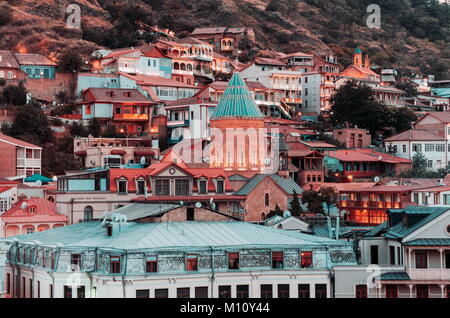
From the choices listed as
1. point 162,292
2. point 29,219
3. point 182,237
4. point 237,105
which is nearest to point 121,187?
point 29,219

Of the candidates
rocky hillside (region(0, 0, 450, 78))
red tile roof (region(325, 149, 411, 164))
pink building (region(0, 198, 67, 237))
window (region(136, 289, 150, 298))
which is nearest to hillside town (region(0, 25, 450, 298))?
window (region(136, 289, 150, 298))

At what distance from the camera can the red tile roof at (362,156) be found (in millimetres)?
97375

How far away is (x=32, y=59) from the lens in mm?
103375

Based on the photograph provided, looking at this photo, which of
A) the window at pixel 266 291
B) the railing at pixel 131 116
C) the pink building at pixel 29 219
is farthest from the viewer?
the railing at pixel 131 116

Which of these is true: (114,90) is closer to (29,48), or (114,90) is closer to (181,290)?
(29,48)

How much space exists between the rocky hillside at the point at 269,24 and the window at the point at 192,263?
70175 mm

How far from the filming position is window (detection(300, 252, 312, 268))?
46.3 metres

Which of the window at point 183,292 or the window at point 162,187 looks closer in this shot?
the window at point 183,292

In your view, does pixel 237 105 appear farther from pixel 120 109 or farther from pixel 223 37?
pixel 223 37

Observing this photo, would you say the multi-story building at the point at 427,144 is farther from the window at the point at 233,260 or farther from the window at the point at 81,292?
the window at the point at 81,292

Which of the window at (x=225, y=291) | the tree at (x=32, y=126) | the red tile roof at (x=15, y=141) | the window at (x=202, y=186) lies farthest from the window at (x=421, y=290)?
the tree at (x=32, y=126)

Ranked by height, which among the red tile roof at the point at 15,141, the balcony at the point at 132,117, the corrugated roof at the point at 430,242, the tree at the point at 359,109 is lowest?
the corrugated roof at the point at 430,242

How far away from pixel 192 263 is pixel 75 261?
5.31 m
